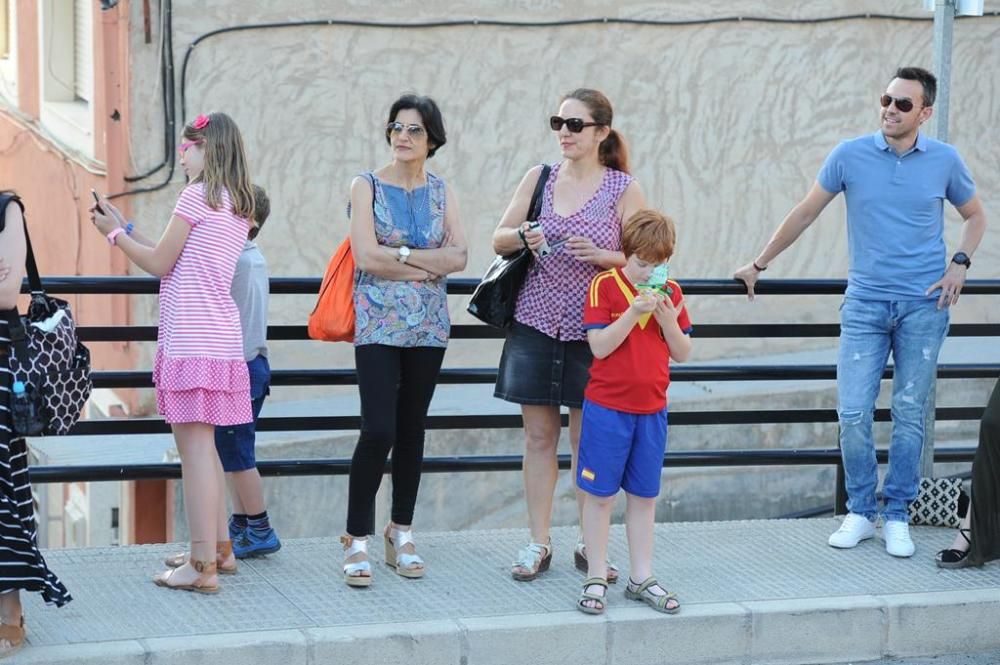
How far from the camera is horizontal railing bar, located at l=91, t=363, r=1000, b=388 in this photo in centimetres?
609

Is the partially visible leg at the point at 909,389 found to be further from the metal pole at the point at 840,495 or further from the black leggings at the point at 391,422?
the black leggings at the point at 391,422

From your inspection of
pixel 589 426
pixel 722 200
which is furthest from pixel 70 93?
pixel 589 426

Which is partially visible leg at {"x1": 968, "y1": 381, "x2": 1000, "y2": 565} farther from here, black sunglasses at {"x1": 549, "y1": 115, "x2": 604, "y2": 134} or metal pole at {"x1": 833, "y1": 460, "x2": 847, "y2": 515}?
black sunglasses at {"x1": 549, "y1": 115, "x2": 604, "y2": 134}

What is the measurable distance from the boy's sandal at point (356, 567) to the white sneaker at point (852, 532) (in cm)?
200

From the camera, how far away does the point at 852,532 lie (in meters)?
6.24

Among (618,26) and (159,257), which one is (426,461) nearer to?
(159,257)

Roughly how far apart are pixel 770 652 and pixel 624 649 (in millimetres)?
567

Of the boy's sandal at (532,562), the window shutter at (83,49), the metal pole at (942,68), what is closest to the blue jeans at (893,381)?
the metal pole at (942,68)

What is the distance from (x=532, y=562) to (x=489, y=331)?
1.10m

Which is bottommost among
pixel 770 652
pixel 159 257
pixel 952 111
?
pixel 770 652

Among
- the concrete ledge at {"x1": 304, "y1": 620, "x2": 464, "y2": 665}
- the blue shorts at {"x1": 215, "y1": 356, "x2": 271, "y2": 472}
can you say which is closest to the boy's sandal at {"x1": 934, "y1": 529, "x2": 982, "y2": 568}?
the concrete ledge at {"x1": 304, "y1": 620, "x2": 464, "y2": 665}

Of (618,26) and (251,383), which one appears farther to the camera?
(618,26)

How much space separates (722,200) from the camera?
12.9 metres

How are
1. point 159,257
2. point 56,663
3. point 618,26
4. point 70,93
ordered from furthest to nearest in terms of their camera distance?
1. point 70,93
2. point 618,26
3. point 159,257
4. point 56,663
